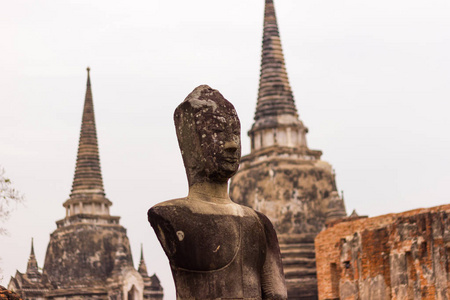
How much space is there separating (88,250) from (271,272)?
36650mm

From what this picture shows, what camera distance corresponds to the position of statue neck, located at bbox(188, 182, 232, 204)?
6.62 m

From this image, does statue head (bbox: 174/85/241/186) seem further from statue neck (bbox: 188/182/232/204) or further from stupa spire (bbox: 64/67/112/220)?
stupa spire (bbox: 64/67/112/220)

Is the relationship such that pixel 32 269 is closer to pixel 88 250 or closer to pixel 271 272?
pixel 88 250

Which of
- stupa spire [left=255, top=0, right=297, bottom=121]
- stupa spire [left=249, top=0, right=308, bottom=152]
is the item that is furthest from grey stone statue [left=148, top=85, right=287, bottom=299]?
stupa spire [left=255, top=0, right=297, bottom=121]

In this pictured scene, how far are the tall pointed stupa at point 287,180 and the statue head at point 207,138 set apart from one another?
83.6 feet

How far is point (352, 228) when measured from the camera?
21.1 metres

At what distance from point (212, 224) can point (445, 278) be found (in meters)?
12.1

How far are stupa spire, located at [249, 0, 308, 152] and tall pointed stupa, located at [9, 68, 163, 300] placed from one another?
912 cm

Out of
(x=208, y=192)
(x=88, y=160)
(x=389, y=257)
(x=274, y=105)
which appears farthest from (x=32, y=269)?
(x=208, y=192)

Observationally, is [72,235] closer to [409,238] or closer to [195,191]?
[409,238]

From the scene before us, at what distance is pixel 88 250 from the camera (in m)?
42.6

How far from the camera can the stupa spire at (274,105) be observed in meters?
36.2

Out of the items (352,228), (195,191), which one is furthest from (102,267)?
(195,191)

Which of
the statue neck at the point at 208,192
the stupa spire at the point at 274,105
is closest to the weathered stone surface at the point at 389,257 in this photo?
the statue neck at the point at 208,192
